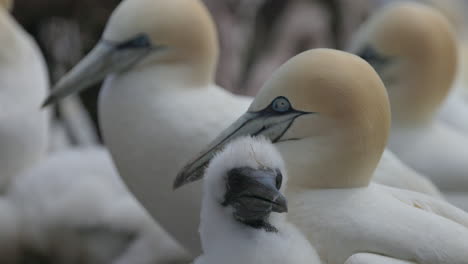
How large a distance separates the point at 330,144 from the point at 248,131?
24 centimetres

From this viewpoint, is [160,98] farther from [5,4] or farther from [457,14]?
[457,14]

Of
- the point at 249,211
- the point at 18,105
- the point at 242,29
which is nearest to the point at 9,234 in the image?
the point at 18,105

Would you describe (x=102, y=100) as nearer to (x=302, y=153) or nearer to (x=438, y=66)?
(x=302, y=153)

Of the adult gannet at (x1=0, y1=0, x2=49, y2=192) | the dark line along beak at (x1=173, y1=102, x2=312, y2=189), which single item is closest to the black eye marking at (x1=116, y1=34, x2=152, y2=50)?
the dark line along beak at (x1=173, y1=102, x2=312, y2=189)

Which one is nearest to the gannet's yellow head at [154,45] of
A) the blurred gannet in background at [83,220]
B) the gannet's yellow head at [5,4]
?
the blurred gannet in background at [83,220]

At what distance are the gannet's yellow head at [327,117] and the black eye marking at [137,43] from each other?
0.84 metres

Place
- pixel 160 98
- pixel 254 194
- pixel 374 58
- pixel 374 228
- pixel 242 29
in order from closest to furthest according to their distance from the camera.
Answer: pixel 254 194
pixel 374 228
pixel 160 98
pixel 374 58
pixel 242 29

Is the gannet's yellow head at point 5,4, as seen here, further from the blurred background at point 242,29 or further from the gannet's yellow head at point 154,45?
the blurred background at point 242,29

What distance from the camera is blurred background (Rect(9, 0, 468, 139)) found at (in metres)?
6.82

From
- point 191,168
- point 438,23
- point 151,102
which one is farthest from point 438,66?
point 191,168

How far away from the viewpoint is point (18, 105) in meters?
4.56

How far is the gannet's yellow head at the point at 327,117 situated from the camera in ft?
9.12

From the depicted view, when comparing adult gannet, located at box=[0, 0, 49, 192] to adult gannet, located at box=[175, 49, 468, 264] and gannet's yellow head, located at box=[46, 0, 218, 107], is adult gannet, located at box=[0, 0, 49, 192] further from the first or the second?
adult gannet, located at box=[175, 49, 468, 264]

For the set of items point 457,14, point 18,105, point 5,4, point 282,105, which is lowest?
point 457,14
